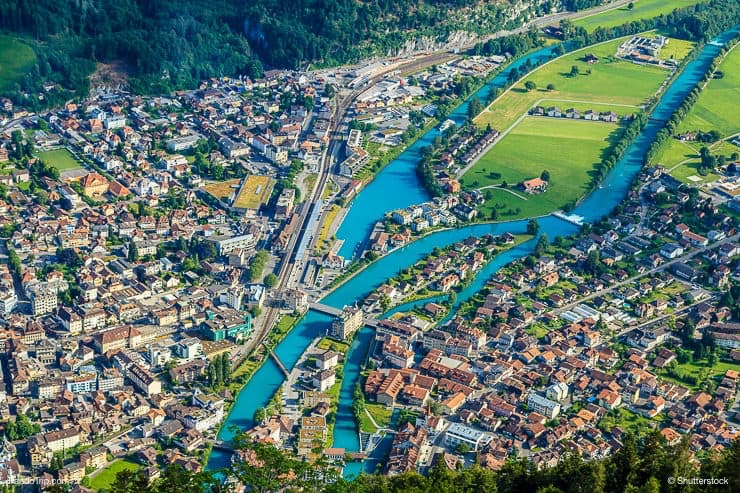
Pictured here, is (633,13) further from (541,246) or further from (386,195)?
(541,246)

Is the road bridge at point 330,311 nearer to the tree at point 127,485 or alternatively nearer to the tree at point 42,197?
the tree at point 42,197

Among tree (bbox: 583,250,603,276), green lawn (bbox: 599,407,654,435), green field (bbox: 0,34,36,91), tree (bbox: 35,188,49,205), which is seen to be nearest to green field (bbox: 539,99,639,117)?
tree (bbox: 583,250,603,276)

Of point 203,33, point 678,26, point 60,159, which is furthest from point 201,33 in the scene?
point 678,26

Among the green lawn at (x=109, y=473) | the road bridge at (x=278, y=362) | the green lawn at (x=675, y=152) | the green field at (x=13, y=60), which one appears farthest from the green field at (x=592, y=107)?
the green lawn at (x=109, y=473)

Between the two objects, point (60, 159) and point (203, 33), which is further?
point (203, 33)

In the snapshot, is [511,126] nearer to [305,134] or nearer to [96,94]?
[305,134]

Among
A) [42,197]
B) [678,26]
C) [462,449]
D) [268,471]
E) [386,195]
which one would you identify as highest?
[268,471]

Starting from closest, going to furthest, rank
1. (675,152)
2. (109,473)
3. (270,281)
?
(109,473) → (270,281) → (675,152)
